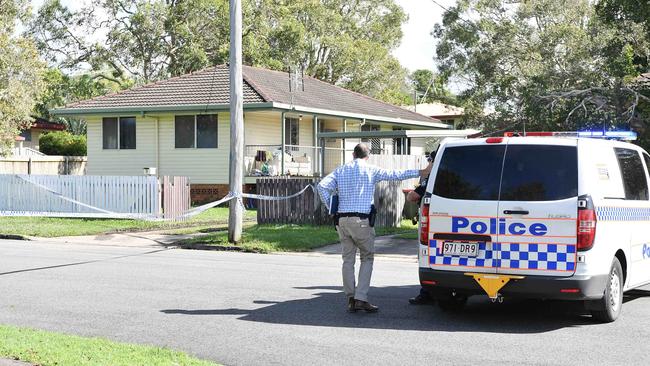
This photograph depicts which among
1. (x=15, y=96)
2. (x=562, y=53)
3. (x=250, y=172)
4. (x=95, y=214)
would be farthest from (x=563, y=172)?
(x=562, y=53)

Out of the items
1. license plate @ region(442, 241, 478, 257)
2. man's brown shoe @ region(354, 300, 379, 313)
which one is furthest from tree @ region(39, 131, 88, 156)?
license plate @ region(442, 241, 478, 257)

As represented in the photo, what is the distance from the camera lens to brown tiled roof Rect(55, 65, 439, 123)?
29.5 meters

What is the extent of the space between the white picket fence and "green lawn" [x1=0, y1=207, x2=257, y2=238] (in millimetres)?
551

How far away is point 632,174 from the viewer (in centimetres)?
971

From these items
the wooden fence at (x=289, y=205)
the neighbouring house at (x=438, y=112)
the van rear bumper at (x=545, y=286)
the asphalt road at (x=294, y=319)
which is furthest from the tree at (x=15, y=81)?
the neighbouring house at (x=438, y=112)

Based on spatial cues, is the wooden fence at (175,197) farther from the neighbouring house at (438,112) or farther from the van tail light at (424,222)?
the neighbouring house at (438,112)

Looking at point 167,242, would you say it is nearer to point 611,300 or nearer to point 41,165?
point 611,300

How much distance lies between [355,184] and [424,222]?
0.91 m

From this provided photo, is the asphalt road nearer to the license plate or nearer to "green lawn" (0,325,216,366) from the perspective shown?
"green lawn" (0,325,216,366)

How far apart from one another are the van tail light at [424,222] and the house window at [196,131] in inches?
845

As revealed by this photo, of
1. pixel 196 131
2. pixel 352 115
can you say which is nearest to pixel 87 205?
pixel 196 131

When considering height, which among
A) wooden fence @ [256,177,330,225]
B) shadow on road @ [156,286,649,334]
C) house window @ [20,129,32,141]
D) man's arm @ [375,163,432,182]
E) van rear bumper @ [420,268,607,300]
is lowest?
shadow on road @ [156,286,649,334]

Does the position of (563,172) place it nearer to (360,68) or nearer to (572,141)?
(572,141)

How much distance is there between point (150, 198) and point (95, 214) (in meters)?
1.64
